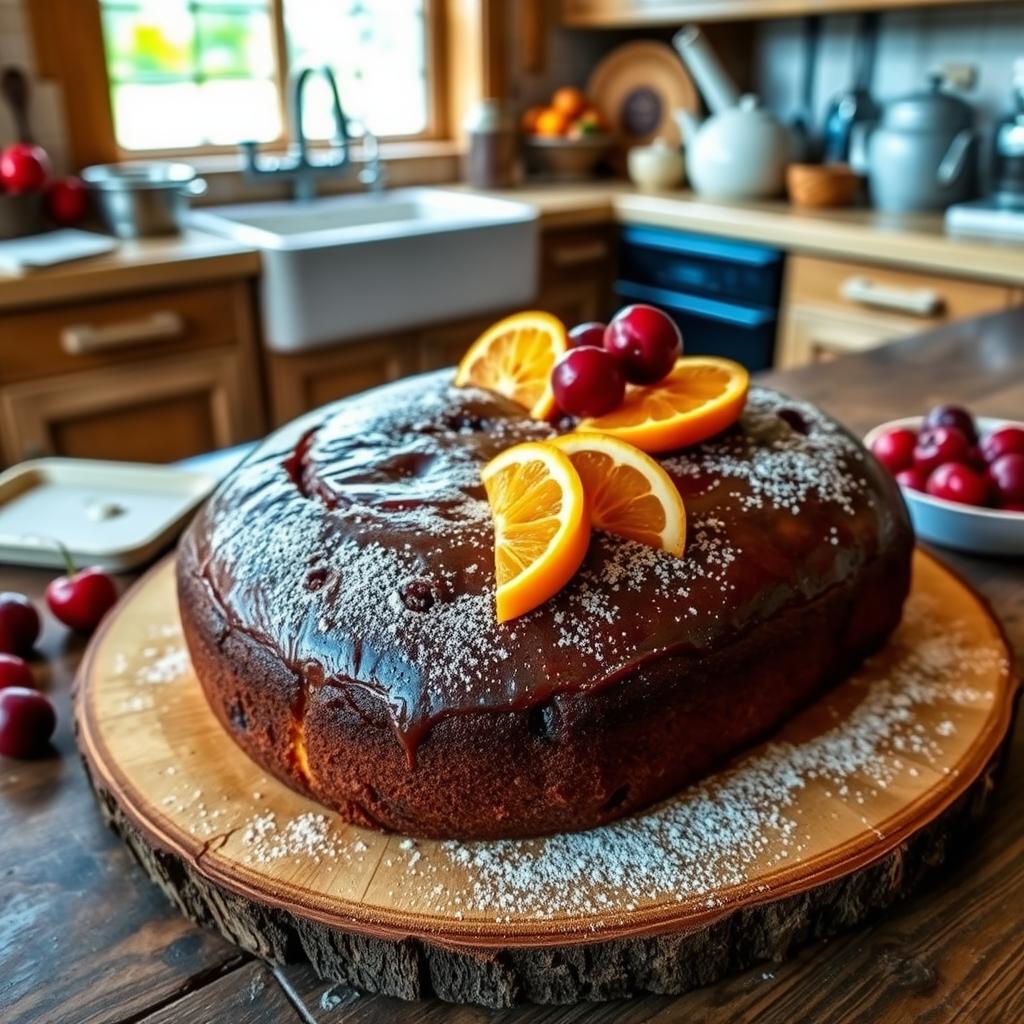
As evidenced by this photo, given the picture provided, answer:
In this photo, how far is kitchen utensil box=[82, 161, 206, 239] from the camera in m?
2.17

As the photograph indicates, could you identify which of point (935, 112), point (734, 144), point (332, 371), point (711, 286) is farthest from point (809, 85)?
point (332, 371)

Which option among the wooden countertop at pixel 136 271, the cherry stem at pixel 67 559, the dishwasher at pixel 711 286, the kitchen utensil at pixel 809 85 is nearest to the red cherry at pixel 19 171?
the wooden countertop at pixel 136 271

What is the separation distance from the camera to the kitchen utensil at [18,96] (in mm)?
2299

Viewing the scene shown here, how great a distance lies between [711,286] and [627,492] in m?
2.03

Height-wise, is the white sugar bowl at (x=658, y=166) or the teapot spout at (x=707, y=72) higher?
the teapot spout at (x=707, y=72)

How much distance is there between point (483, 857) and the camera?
0.65 meters

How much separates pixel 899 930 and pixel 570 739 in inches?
9.2

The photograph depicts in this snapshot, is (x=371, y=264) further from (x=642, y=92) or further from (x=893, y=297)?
(x=642, y=92)

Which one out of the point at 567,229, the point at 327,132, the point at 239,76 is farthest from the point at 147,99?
the point at 567,229

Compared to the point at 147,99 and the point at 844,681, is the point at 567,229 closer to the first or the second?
the point at 147,99

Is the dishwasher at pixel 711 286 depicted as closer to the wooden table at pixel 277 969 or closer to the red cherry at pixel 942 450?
the red cherry at pixel 942 450

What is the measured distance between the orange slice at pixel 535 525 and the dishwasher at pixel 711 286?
1957mm

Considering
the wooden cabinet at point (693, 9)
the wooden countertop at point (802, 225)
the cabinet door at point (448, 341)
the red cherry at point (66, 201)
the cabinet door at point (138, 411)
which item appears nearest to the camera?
the cabinet door at point (138, 411)

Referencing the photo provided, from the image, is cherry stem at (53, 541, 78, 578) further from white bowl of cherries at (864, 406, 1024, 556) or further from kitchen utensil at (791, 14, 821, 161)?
A: kitchen utensil at (791, 14, 821, 161)
